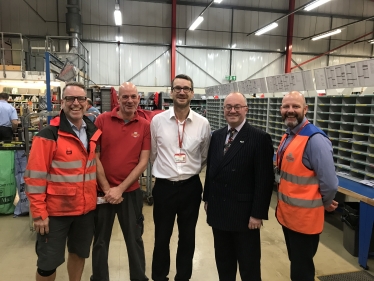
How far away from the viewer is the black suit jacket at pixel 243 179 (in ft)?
5.84

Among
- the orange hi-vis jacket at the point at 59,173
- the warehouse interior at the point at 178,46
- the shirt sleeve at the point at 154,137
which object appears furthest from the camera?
the warehouse interior at the point at 178,46

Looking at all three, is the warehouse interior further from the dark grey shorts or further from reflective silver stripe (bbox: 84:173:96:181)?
the dark grey shorts

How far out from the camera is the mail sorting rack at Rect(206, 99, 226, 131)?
802cm

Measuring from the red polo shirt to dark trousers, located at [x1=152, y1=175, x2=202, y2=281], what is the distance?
0.28 meters

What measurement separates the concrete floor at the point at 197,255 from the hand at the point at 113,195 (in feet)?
3.26

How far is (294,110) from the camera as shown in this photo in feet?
6.40

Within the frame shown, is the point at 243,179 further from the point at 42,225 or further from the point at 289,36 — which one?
the point at 289,36

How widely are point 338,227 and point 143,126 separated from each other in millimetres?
3253

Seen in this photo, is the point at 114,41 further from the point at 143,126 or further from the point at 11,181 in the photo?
the point at 143,126

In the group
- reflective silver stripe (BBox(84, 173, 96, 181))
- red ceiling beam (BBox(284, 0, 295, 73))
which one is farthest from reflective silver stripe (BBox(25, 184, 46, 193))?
red ceiling beam (BBox(284, 0, 295, 73))

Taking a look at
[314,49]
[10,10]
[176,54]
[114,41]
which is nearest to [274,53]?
[314,49]

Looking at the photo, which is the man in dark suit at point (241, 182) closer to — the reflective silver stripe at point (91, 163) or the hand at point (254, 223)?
the hand at point (254, 223)

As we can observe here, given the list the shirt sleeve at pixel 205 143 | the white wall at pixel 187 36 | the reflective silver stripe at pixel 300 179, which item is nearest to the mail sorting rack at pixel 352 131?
the reflective silver stripe at pixel 300 179

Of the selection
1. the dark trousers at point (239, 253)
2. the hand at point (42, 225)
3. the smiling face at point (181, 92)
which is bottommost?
the dark trousers at point (239, 253)
